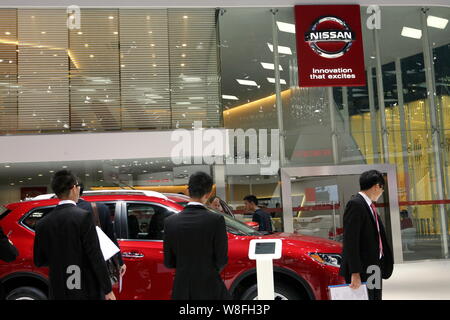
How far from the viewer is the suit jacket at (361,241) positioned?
422 cm

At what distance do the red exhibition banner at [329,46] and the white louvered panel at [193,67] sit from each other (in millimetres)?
1952

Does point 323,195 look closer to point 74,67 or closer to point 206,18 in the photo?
point 206,18

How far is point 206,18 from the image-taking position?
12312mm

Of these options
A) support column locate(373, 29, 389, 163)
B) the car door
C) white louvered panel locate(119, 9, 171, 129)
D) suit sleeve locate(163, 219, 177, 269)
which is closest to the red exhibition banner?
support column locate(373, 29, 389, 163)

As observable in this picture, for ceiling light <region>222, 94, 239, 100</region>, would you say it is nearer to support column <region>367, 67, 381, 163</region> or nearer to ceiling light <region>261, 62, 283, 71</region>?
ceiling light <region>261, 62, 283, 71</region>

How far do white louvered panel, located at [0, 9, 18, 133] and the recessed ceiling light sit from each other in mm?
9370

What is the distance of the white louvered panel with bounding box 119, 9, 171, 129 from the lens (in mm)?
11836

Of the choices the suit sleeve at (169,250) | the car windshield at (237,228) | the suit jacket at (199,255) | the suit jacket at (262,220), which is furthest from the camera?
the suit jacket at (262,220)

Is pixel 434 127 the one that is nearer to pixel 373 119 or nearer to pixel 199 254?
pixel 373 119

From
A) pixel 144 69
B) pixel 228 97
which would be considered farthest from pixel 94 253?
pixel 144 69

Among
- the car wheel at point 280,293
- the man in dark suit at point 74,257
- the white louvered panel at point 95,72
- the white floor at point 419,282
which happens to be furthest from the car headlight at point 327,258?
the white louvered panel at point 95,72

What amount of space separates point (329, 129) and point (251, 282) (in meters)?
7.18

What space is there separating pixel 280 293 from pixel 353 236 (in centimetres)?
141

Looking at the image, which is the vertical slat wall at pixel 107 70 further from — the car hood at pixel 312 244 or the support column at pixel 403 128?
the car hood at pixel 312 244
